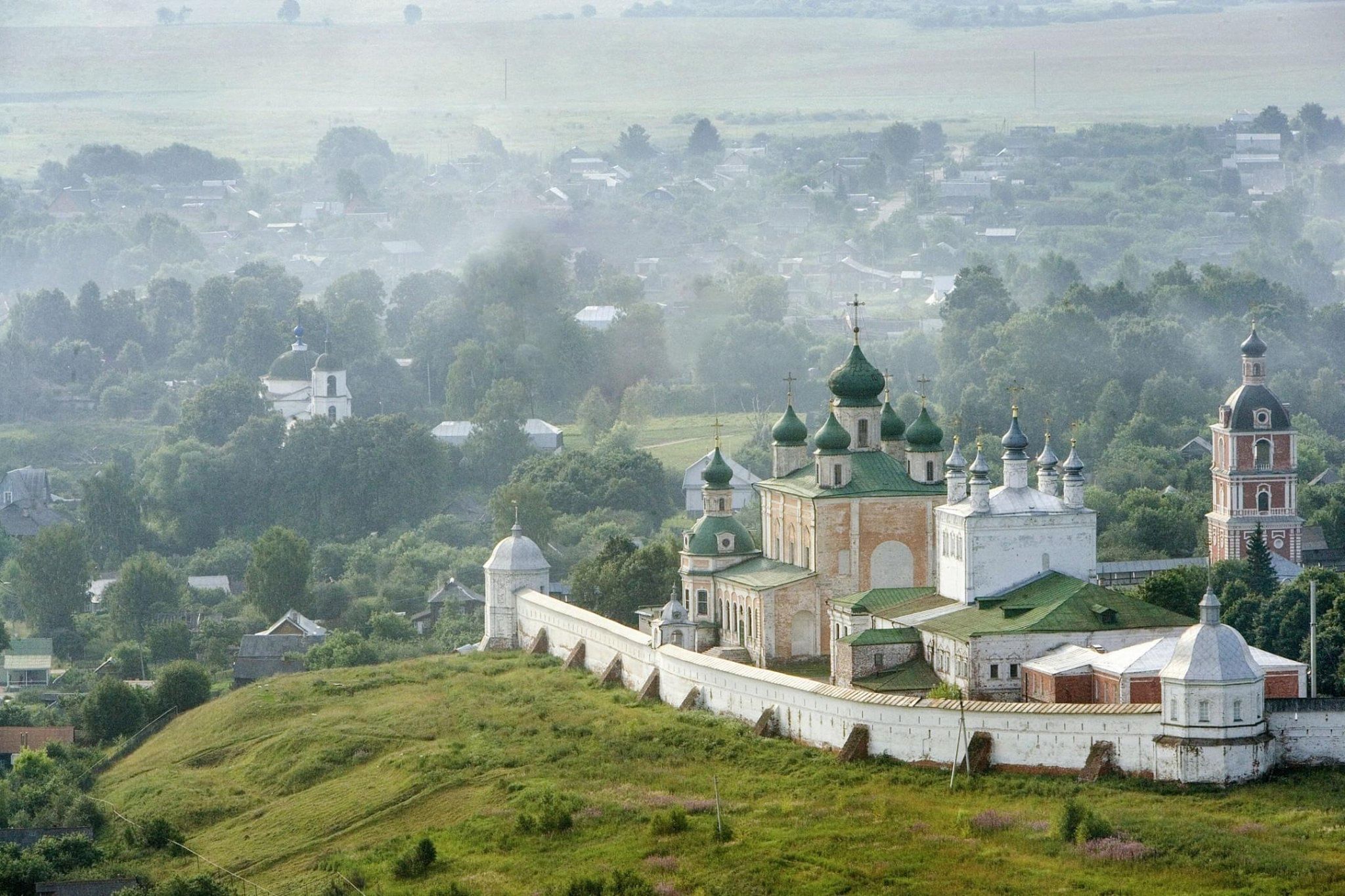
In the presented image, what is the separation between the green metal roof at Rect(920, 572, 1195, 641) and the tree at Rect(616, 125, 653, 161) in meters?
91.4

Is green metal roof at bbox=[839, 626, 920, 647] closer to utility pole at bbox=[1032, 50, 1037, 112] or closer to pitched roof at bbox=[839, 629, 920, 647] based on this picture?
pitched roof at bbox=[839, 629, 920, 647]

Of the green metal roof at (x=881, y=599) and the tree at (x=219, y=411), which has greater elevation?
the tree at (x=219, y=411)

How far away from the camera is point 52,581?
65.1 m

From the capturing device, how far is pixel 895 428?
4719cm

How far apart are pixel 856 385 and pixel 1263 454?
14.9 meters

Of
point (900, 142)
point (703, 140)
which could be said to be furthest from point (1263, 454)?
point (703, 140)

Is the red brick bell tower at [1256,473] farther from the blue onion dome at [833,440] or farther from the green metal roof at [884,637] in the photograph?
the green metal roof at [884,637]

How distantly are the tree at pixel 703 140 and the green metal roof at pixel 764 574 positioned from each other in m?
86.9

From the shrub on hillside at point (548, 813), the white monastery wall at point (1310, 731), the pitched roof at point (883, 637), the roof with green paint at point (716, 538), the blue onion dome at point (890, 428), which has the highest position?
the blue onion dome at point (890, 428)

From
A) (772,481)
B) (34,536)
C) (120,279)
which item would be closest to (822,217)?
(120,279)

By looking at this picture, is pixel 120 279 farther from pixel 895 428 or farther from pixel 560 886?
pixel 560 886

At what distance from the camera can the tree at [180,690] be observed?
52875 millimetres

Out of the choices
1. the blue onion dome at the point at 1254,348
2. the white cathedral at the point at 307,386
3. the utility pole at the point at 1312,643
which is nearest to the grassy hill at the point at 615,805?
the utility pole at the point at 1312,643

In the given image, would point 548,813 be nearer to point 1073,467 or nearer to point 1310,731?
point 1310,731
